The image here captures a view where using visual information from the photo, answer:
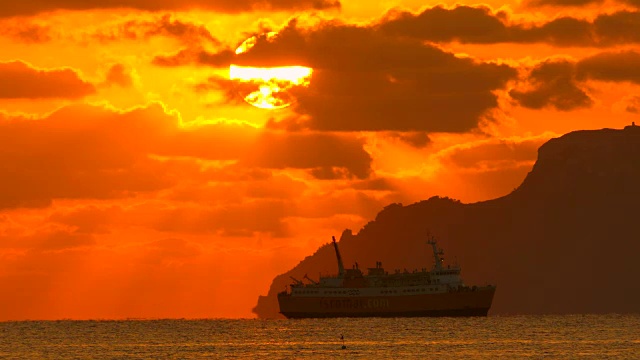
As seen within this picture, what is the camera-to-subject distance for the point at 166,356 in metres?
172

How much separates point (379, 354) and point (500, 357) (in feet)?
52.6

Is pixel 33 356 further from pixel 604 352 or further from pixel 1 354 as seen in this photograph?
pixel 604 352

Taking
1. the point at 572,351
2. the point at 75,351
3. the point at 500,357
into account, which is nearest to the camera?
the point at 500,357

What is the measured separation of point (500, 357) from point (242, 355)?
106 feet

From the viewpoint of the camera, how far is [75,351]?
18938 cm

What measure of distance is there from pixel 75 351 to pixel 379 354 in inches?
1771

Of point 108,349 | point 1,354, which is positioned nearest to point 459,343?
point 108,349

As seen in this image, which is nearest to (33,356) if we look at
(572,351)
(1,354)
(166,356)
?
(1,354)

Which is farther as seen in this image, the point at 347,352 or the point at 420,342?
the point at 420,342

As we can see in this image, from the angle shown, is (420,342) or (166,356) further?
(420,342)

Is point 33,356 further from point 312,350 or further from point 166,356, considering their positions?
point 312,350

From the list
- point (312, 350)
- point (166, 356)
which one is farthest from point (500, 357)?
point (166, 356)

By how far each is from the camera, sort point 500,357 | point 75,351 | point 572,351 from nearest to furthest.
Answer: point 500,357
point 572,351
point 75,351

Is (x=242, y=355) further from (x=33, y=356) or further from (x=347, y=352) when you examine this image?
(x=33, y=356)
